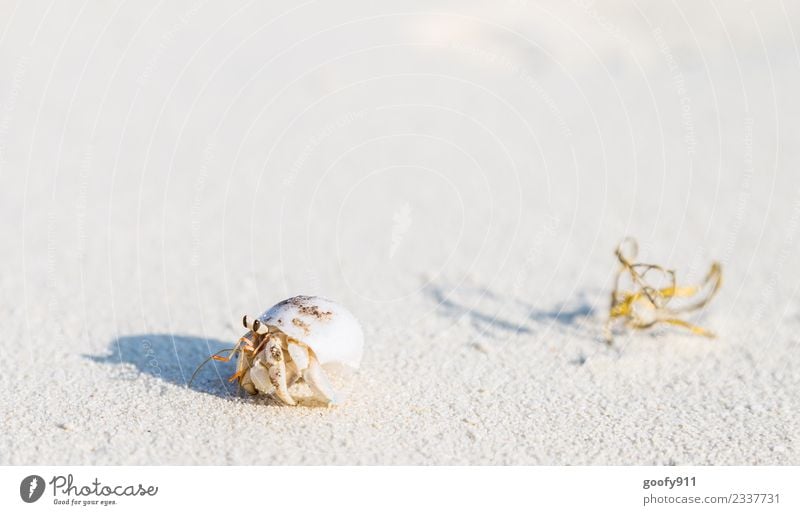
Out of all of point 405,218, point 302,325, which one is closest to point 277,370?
point 302,325

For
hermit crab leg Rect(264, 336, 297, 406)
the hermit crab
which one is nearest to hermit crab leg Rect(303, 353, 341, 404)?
the hermit crab

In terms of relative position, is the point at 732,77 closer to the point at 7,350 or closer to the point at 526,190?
the point at 526,190

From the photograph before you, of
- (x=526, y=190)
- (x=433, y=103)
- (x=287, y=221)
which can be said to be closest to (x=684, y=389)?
(x=526, y=190)

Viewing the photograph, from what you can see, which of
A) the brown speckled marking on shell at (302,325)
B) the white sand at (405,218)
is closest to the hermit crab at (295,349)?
the brown speckled marking on shell at (302,325)

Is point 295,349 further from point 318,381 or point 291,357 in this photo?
point 318,381

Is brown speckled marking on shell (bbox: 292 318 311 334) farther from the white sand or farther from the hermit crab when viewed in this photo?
the white sand
